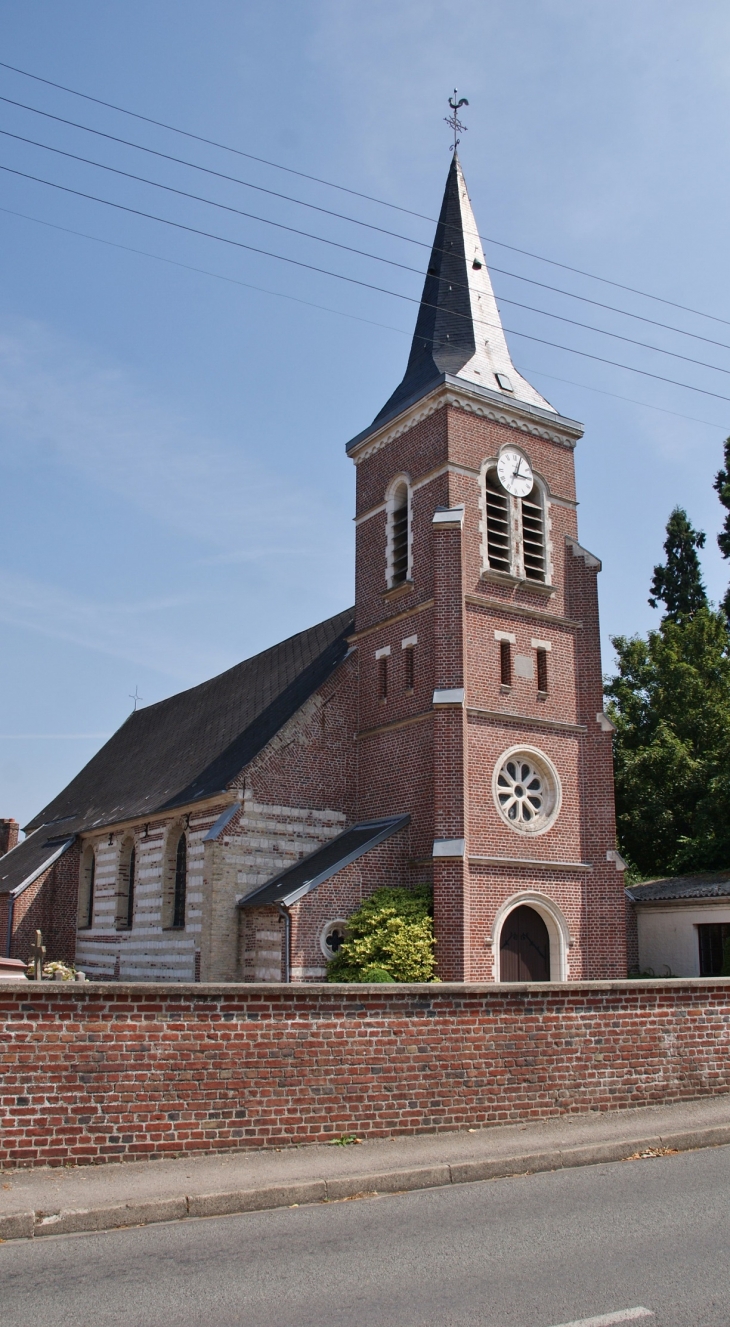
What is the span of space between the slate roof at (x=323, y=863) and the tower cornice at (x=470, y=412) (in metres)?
8.83

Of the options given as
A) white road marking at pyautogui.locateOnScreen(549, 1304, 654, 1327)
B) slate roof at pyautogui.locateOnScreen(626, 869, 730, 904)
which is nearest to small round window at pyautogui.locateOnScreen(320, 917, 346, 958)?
slate roof at pyautogui.locateOnScreen(626, 869, 730, 904)

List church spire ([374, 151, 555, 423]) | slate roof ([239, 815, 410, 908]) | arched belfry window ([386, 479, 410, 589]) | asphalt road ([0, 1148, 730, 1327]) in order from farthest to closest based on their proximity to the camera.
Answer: church spire ([374, 151, 555, 423])
arched belfry window ([386, 479, 410, 589])
slate roof ([239, 815, 410, 908])
asphalt road ([0, 1148, 730, 1327])

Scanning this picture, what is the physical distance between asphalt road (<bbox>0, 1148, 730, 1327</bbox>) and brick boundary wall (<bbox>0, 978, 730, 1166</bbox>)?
53.4 inches

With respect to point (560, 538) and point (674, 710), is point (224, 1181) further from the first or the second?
point (674, 710)

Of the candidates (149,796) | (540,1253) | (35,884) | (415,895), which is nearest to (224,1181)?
(540,1253)

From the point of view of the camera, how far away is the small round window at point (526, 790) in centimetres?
2031

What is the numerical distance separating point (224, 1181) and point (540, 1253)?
2872 millimetres

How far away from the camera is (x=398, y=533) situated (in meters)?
23.3

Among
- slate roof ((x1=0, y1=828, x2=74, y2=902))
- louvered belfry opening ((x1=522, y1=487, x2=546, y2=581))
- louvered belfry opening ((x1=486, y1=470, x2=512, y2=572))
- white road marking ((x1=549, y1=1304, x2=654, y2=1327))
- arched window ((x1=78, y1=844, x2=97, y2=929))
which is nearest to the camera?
white road marking ((x1=549, y1=1304, x2=654, y2=1327))

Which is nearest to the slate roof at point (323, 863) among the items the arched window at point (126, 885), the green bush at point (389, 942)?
the green bush at point (389, 942)

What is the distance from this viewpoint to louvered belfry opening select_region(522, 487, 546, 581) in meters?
22.7

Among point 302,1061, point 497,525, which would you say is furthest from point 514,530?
point 302,1061

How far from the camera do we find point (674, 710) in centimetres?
3491

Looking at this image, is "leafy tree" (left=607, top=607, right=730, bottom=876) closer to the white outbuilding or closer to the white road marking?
the white outbuilding
